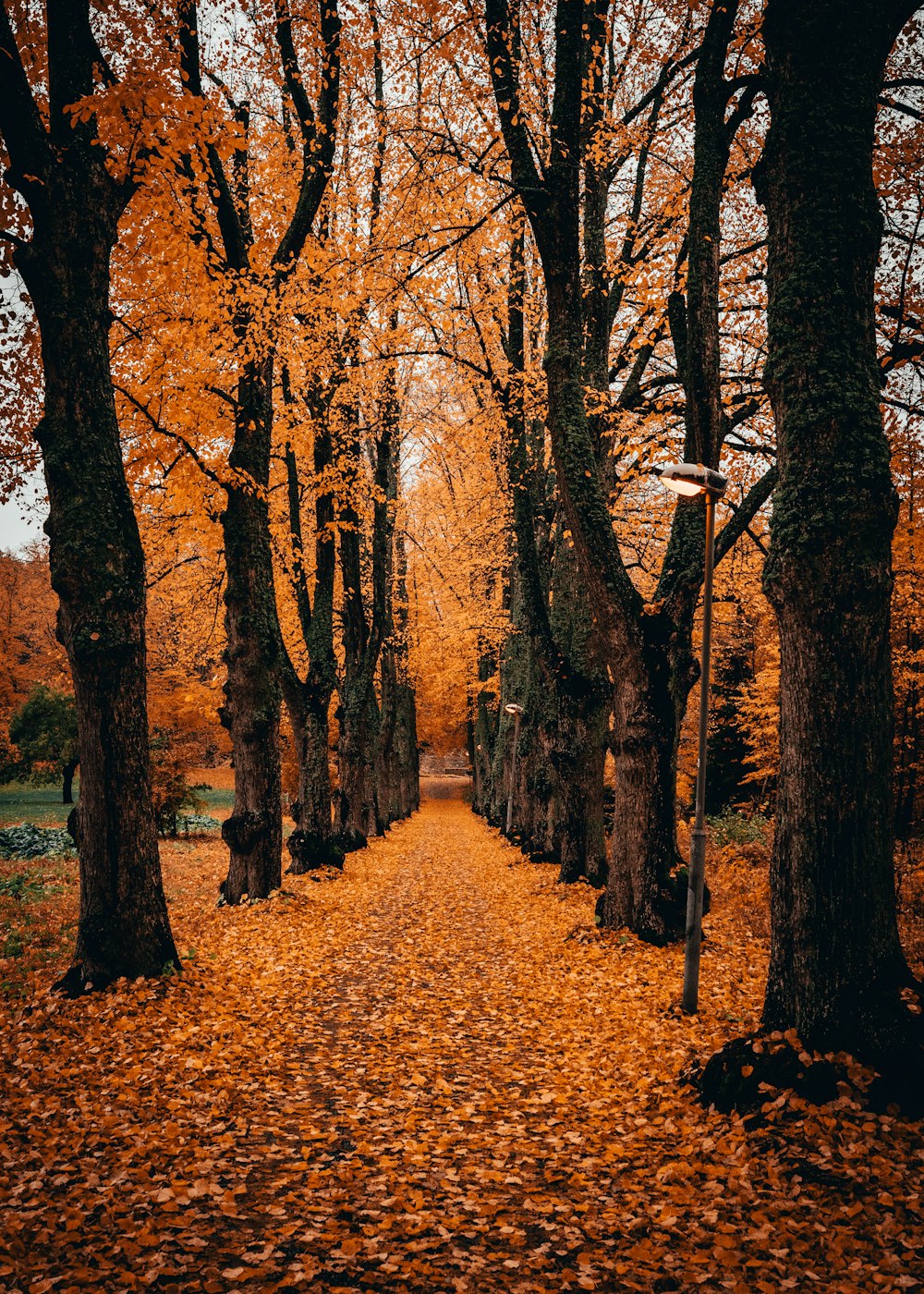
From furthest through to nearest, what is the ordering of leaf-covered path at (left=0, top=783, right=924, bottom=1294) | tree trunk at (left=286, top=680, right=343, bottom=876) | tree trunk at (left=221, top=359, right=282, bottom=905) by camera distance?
tree trunk at (left=286, top=680, right=343, bottom=876) < tree trunk at (left=221, top=359, right=282, bottom=905) < leaf-covered path at (left=0, top=783, right=924, bottom=1294)

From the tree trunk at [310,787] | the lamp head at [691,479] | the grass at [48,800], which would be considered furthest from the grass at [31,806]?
the lamp head at [691,479]

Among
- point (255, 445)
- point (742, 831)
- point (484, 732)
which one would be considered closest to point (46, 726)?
point (484, 732)

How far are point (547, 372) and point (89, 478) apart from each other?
4506 mm

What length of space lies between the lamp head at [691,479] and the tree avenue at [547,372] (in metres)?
0.70

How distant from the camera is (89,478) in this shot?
17.9ft

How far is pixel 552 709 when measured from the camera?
508 inches

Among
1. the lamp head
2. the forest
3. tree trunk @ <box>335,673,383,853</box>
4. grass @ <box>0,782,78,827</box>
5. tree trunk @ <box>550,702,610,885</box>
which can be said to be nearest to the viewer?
the forest

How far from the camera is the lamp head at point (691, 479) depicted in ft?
17.3

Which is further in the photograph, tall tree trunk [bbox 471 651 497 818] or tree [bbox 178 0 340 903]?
tall tree trunk [bbox 471 651 497 818]

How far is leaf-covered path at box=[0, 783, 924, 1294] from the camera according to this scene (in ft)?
9.09

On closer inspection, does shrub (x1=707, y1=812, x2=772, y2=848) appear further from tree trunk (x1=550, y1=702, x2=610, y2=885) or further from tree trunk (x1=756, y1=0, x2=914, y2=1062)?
tree trunk (x1=756, y1=0, x2=914, y2=1062)

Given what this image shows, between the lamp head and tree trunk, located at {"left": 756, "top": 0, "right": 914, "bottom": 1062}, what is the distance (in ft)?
4.02

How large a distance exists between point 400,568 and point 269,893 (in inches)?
643

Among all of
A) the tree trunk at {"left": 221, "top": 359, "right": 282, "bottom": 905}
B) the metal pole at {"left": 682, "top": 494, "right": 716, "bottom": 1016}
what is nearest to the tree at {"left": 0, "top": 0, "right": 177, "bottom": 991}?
the tree trunk at {"left": 221, "top": 359, "right": 282, "bottom": 905}
